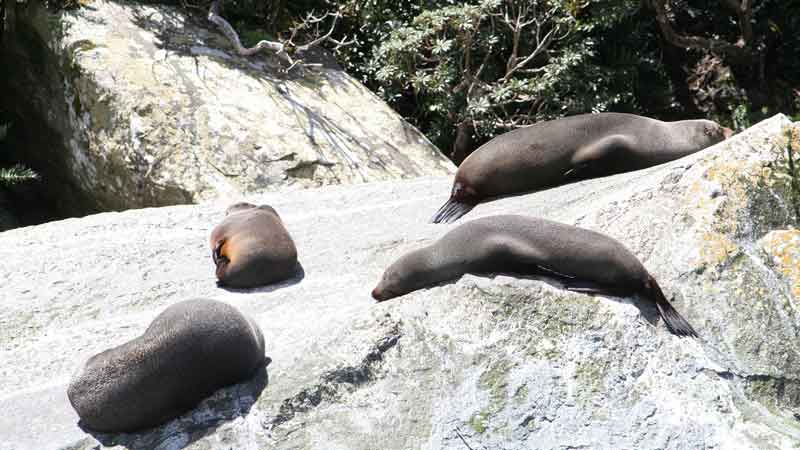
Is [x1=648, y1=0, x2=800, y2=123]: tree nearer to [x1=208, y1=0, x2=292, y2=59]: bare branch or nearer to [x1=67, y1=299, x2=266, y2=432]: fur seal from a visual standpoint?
[x1=208, y1=0, x2=292, y2=59]: bare branch

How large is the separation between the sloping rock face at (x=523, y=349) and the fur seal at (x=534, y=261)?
0.12 m

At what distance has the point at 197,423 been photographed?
365 centimetres

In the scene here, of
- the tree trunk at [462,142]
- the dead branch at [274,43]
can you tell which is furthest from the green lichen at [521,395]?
the tree trunk at [462,142]

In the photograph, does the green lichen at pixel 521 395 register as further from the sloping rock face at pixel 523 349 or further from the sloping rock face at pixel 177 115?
the sloping rock face at pixel 177 115

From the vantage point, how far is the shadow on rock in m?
3.59

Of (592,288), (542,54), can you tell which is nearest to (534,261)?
(592,288)

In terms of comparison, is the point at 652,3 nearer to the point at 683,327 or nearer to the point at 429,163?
the point at 429,163

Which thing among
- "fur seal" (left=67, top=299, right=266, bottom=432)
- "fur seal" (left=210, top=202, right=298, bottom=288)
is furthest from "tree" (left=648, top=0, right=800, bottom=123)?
"fur seal" (left=67, top=299, right=266, bottom=432)

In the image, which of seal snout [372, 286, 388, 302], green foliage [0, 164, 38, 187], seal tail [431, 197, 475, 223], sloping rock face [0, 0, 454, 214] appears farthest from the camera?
green foliage [0, 164, 38, 187]

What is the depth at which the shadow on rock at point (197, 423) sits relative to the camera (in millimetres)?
3588

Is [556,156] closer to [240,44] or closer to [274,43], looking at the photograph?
[274,43]

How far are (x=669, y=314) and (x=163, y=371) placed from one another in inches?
85.1

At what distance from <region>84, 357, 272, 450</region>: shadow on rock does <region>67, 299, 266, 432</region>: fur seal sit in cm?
3

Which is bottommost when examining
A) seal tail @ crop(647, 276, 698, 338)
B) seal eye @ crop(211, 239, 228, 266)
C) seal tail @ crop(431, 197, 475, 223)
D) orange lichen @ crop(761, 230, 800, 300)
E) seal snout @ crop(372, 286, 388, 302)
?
seal eye @ crop(211, 239, 228, 266)
